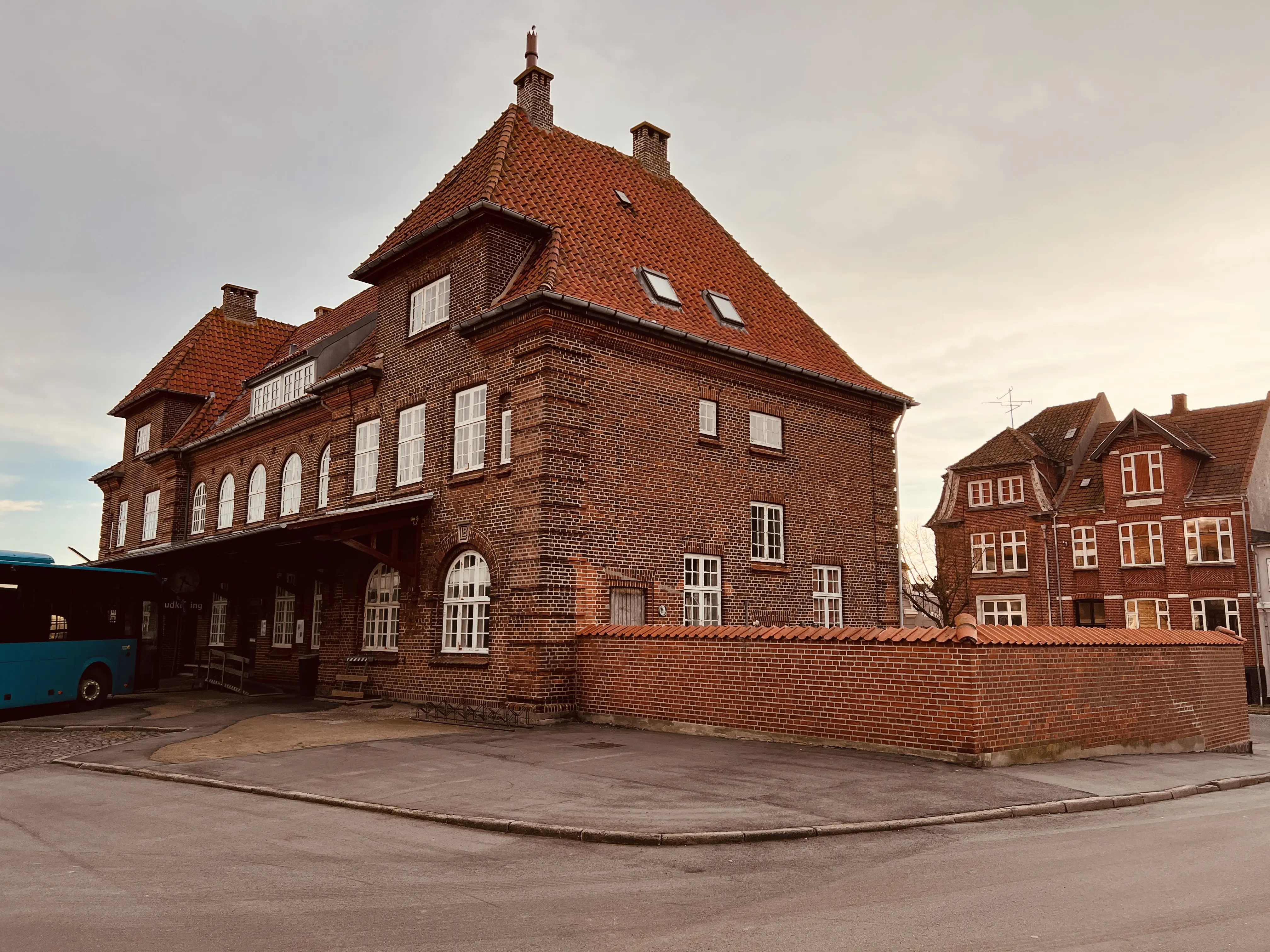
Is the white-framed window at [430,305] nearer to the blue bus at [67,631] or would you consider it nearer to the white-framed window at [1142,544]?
the blue bus at [67,631]

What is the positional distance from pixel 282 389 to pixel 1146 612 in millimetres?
33319

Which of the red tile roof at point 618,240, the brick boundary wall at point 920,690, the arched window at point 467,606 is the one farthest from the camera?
the red tile roof at point 618,240

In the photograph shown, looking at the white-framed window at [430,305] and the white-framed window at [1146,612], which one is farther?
the white-framed window at [1146,612]

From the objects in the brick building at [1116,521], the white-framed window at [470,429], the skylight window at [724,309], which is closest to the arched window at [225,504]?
the white-framed window at [470,429]

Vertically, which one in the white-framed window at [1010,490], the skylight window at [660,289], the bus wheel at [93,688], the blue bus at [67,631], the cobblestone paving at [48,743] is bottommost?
the cobblestone paving at [48,743]

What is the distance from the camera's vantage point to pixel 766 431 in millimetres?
20625

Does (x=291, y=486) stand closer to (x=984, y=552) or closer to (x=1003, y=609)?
(x=984, y=552)

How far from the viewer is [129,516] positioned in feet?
113

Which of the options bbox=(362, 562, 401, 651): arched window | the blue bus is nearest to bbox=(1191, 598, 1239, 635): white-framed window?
bbox=(362, 562, 401, 651): arched window

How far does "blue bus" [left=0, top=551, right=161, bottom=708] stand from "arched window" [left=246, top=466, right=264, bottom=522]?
5641 millimetres

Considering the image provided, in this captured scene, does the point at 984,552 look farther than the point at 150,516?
Yes

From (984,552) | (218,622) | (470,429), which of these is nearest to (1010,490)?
(984,552)

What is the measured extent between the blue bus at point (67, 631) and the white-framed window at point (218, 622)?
6.22 metres

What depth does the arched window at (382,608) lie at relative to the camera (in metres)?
19.9
